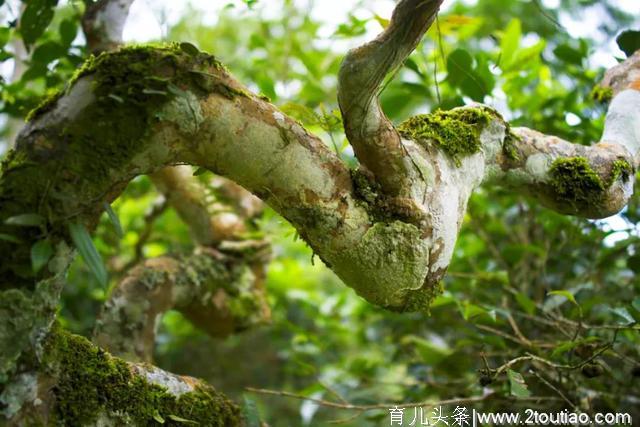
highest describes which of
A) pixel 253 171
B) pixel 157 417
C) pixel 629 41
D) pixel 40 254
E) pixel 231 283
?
pixel 629 41

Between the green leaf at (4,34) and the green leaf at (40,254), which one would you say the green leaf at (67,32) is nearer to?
the green leaf at (4,34)

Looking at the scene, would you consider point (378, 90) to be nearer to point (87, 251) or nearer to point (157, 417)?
point (87, 251)

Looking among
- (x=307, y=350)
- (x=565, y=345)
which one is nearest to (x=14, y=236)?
(x=565, y=345)

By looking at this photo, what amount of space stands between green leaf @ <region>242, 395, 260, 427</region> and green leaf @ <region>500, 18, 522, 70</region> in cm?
110

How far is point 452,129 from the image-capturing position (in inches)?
42.2

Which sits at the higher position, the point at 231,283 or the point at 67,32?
the point at 67,32

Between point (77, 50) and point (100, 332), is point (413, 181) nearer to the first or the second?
point (100, 332)

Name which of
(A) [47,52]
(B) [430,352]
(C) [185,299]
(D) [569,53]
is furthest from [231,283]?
(D) [569,53]

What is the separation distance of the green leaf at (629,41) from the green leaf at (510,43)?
0.29 meters

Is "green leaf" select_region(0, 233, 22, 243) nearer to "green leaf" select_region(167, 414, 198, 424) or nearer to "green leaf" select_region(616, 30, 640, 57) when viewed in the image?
"green leaf" select_region(167, 414, 198, 424)

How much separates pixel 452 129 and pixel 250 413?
2.16 feet

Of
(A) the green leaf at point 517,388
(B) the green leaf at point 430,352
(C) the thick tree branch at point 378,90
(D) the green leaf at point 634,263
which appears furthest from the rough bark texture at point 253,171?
(B) the green leaf at point 430,352

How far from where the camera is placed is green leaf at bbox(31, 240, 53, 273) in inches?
29.9

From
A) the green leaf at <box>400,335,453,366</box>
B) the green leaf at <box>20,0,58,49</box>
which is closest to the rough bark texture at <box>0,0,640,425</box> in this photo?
the green leaf at <box>20,0,58,49</box>
